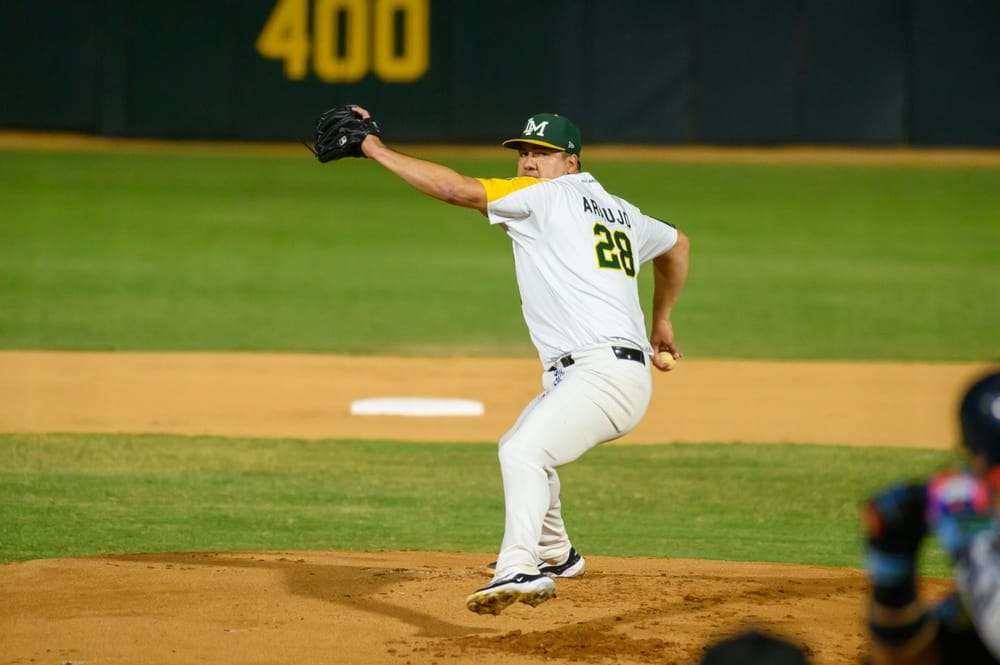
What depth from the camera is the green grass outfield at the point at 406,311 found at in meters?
8.01

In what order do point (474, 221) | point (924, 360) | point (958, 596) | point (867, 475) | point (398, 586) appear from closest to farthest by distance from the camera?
point (958, 596), point (398, 586), point (867, 475), point (924, 360), point (474, 221)

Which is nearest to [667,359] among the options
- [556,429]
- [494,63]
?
[556,429]

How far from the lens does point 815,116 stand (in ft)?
81.4

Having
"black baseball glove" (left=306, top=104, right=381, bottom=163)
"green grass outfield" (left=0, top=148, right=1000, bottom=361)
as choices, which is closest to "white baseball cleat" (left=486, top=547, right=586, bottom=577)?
"black baseball glove" (left=306, top=104, right=381, bottom=163)

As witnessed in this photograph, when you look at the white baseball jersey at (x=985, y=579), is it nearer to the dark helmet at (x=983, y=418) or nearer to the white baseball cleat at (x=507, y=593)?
the dark helmet at (x=983, y=418)

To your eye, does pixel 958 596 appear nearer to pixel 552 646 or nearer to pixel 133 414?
pixel 552 646

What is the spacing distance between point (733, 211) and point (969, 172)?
4933mm

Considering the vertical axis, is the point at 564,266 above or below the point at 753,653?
above

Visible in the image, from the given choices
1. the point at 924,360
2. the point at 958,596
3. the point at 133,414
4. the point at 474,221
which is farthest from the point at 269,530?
the point at 474,221

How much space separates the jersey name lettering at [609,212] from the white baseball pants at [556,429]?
0.53 m

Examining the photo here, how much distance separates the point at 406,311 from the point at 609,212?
34.3ft

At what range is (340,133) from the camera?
5770 millimetres

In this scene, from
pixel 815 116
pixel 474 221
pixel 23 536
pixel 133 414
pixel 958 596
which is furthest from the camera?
pixel 815 116

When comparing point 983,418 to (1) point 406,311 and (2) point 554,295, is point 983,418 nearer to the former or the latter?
(2) point 554,295
